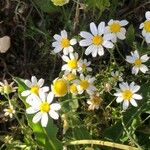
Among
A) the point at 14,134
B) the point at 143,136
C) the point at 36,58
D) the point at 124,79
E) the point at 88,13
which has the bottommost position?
the point at 143,136

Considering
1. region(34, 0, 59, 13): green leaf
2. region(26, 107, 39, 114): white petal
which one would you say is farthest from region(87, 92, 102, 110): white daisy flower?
region(34, 0, 59, 13): green leaf

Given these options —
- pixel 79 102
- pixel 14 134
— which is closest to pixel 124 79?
pixel 79 102

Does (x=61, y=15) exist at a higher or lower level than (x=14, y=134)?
higher

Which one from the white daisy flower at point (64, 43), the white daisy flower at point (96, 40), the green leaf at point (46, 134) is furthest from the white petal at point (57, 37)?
the green leaf at point (46, 134)

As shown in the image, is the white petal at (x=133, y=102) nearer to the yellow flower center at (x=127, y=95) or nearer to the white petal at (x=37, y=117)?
the yellow flower center at (x=127, y=95)

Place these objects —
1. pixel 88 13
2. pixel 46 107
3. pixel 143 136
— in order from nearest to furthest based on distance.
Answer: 1. pixel 46 107
2. pixel 143 136
3. pixel 88 13

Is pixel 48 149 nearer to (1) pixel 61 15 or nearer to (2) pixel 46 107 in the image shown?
(2) pixel 46 107

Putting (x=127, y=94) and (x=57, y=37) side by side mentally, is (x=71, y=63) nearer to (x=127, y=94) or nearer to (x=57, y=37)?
(x=57, y=37)
